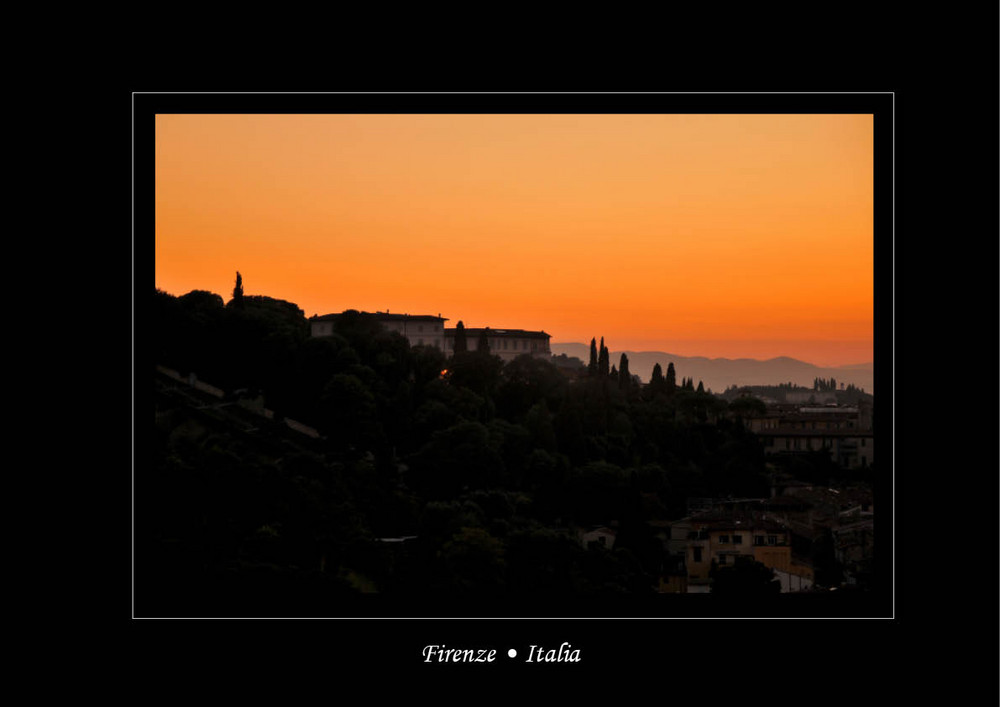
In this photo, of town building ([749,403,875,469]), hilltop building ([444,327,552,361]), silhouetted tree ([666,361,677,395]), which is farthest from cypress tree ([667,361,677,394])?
hilltop building ([444,327,552,361])

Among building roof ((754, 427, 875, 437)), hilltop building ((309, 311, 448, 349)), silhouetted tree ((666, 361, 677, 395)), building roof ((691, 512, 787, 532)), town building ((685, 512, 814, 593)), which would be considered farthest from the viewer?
silhouetted tree ((666, 361, 677, 395))

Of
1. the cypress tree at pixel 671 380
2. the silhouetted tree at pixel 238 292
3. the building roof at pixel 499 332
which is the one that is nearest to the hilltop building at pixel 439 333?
the building roof at pixel 499 332

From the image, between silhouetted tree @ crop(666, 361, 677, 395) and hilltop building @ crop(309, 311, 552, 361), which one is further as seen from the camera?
silhouetted tree @ crop(666, 361, 677, 395)

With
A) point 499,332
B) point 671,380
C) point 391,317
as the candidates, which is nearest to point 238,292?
point 391,317

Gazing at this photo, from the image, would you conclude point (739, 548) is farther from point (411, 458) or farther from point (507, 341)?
point (411, 458)

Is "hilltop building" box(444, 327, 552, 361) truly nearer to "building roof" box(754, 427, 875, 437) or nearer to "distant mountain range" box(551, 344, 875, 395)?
"distant mountain range" box(551, 344, 875, 395)

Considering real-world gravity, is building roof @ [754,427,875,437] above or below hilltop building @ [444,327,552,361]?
below

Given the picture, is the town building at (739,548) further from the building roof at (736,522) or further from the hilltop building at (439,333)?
the hilltop building at (439,333)

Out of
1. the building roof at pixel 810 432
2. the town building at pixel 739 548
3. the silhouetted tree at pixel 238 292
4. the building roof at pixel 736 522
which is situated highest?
the silhouetted tree at pixel 238 292

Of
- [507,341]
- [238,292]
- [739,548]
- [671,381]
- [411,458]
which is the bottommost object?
[739,548]

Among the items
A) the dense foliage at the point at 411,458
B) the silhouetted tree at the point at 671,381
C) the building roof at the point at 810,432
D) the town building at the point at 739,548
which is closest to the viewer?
the town building at the point at 739,548

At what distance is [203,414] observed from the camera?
231 inches
